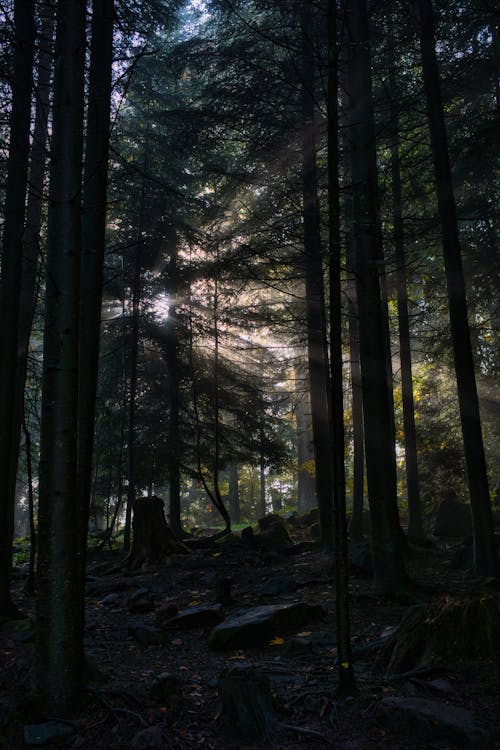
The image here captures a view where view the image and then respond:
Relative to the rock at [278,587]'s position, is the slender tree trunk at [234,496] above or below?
above

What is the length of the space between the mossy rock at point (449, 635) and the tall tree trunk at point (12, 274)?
16.9 ft

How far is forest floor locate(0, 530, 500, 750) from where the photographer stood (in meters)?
3.60

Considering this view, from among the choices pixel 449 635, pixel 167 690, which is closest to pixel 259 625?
pixel 167 690

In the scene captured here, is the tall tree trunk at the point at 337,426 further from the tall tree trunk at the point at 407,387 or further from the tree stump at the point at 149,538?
the tall tree trunk at the point at 407,387

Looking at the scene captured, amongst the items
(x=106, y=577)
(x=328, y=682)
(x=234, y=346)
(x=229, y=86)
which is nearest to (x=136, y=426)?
(x=234, y=346)

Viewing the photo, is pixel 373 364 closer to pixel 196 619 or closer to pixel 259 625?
pixel 259 625

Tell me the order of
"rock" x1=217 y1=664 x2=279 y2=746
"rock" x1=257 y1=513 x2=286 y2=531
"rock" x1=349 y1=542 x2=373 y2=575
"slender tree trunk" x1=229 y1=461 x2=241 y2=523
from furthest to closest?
1. "slender tree trunk" x1=229 y1=461 x2=241 y2=523
2. "rock" x1=257 y1=513 x2=286 y2=531
3. "rock" x1=349 y1=542 x2=373 y2=575
4. "rock" x1=217 y1=664 x2=279 y2=746

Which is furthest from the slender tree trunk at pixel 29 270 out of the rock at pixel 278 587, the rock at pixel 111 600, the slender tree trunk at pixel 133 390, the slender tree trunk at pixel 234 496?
the slender tree trunk at pixel 234 496

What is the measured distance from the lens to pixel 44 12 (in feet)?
32.4

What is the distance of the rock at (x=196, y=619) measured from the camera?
7020mm

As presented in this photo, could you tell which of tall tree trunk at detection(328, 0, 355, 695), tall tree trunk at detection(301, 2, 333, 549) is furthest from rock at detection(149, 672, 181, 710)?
tall tree trunk at detection(301, 2, 333, 549)

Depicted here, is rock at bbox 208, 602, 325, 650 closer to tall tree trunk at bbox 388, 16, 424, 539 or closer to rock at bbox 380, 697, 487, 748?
rock at bbox 380, 697, 487, 748

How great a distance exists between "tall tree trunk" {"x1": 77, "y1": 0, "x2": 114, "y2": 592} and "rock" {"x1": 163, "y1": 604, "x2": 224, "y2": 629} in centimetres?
219

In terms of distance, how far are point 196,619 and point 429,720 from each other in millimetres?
4084
